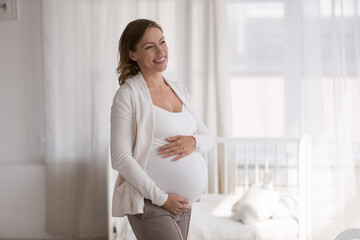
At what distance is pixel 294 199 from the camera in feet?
8.97

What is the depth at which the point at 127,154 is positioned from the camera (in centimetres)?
140

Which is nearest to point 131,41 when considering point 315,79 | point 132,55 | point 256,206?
point 132,55

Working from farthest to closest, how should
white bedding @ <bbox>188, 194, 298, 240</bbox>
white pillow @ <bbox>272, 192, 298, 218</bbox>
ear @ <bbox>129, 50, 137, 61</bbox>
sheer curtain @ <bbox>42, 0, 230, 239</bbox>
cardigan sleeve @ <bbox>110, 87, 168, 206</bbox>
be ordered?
sheer curtain @ <bbox>42, 0, 230, 239</bbox>, white pillow @ <bbox>272, 192, 298, 218</bbox>, white bedding @ <bbox>188, 194, 298, 240</bbox>, ear @ <bbox>129, 50, 137, 61</bbox>, cardigan sleeve @ <bbox>110, 87, 168, 206</bbox>

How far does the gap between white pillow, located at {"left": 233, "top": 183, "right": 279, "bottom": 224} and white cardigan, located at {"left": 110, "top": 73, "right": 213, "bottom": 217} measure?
1.19 metres

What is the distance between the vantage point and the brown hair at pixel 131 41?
147cm

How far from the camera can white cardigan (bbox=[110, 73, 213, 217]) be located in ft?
4.58

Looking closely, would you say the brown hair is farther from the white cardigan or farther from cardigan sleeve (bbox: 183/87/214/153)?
cardigan sleeve (bbox: 183/87/214/153)

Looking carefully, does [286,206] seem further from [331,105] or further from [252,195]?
[331,105]

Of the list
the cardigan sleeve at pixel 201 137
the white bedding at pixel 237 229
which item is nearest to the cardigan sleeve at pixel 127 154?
the cardigan sleeve at pixel 201 137

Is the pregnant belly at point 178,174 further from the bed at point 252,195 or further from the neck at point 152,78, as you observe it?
the bed at point 252,195

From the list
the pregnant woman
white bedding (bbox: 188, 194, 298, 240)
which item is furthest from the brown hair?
white bedding (bbox: 188, 194, 298, 240)

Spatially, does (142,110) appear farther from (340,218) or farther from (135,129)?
(340,218)

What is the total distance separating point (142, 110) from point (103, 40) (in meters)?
1.91

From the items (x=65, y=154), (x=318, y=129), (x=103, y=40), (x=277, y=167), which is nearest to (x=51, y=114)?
(x=65, y=154)
